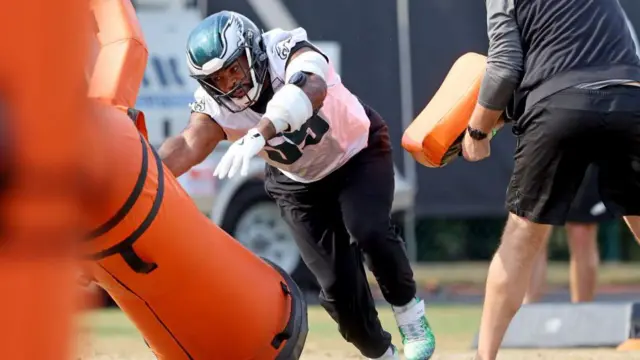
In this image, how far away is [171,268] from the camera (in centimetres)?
363

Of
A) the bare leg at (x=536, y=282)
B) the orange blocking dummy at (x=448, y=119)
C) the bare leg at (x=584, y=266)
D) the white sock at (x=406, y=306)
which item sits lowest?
the bare leg at (x=536, y=282)

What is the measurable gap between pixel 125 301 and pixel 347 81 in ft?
19.1

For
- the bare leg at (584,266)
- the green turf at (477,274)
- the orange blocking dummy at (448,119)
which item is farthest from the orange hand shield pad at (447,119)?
the green turf at (477,274)

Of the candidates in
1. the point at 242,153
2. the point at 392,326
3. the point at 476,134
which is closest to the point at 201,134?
the point at 242,153

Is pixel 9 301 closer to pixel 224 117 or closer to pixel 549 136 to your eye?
pixel 549 136

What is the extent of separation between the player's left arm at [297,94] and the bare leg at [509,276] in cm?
93

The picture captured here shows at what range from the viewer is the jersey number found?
473 centimetres

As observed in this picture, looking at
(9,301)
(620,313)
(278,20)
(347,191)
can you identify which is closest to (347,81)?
(278,20)

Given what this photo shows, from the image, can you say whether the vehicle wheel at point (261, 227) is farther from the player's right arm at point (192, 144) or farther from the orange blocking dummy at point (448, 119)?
the player's right arm at point (192, 144)

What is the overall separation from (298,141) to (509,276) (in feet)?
3.48

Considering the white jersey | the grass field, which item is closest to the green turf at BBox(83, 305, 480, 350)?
the grass field

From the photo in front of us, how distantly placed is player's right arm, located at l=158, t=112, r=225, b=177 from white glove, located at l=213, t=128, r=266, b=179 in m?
0.79

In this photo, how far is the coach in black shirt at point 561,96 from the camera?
4.13 m

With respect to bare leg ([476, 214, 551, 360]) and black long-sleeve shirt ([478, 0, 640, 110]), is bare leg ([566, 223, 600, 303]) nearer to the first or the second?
bare leg ([476, 214, 551, 360])
